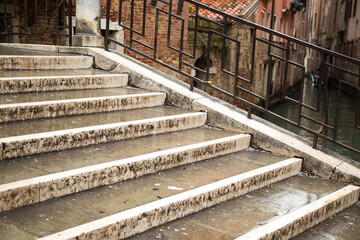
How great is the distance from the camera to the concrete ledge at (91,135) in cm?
356

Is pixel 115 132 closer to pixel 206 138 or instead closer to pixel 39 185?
pixel 206 138

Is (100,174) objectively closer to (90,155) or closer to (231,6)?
(90,155)

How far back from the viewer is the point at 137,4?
11711 mm

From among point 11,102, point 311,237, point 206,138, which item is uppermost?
point 11,102

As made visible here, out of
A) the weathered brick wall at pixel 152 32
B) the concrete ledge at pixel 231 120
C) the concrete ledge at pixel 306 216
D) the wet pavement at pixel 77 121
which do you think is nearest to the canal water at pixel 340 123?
the weathered brick wall at pixel 152 32

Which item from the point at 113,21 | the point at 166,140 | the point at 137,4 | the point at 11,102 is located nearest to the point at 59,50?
the point at 11,102

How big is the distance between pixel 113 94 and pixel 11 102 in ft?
4.06

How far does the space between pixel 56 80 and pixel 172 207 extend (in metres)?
2.36

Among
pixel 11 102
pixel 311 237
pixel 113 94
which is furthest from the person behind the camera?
pixel 113 94

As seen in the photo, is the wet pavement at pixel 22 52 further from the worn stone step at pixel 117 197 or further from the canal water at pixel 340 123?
the canal water at pixel 340 123

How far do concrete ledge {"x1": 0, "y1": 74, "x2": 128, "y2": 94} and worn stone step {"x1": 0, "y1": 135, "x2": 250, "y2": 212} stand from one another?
1.61 m

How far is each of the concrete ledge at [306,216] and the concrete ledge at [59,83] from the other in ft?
9.12

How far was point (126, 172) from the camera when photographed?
369cm

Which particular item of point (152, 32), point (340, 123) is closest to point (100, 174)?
point (152, 32)
